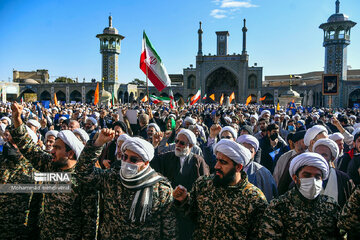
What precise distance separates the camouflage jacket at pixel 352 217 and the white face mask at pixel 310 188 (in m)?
0.20

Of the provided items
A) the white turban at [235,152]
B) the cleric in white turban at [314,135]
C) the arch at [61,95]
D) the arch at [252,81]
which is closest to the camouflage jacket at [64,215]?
the white turban at [235,152]

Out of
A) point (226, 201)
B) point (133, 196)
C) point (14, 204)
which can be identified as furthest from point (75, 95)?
point (226, 201)

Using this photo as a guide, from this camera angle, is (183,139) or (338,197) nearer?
(338,197)

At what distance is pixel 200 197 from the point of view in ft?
7.11

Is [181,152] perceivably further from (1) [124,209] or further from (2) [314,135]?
(2) [314,135]

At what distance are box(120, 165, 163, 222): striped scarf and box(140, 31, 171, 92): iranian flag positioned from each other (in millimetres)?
5491

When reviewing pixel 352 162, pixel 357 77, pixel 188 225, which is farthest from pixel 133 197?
pixel 357 77

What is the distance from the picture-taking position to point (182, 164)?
10.8ft

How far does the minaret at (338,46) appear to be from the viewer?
32.4 meters

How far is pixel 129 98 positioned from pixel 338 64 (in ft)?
90.1

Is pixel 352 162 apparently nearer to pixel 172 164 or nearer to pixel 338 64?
pixel 172 164

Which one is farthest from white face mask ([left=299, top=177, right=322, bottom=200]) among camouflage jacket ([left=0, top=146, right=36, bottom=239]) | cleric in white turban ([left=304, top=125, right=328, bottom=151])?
camouflage jacket ([left=0, top=146, right=36, bottom=239])

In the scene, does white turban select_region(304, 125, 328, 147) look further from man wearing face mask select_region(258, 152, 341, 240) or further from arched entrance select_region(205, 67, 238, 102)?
arched entrance select_region(205, 67, 238, 102)

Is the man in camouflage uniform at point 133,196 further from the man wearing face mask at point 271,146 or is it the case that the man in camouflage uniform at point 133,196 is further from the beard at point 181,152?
the man wearing face mask at point 271,146
